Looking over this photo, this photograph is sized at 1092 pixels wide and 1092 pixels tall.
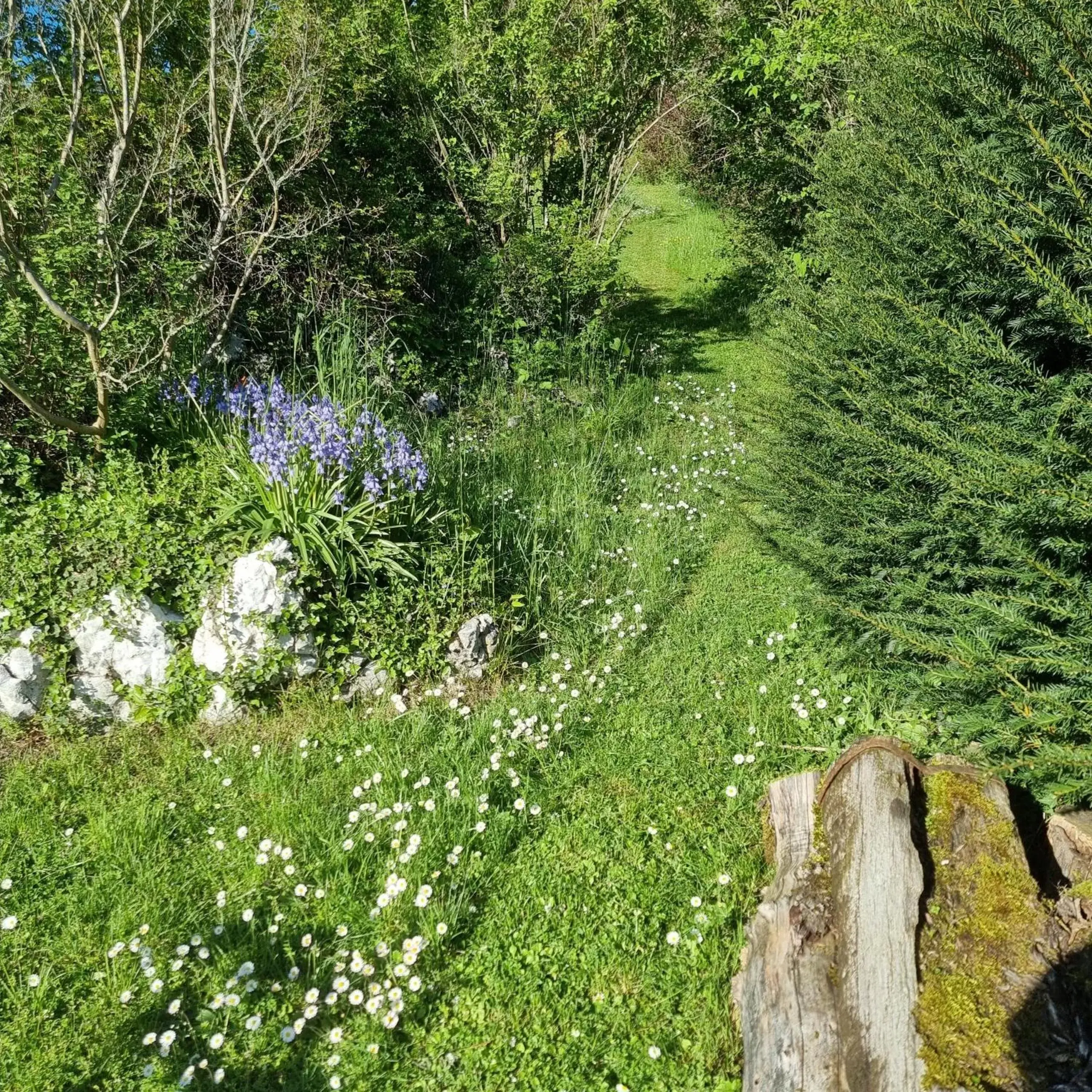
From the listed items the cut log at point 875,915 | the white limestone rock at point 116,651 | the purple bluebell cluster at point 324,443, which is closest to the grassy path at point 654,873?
the cut log at point 875,915

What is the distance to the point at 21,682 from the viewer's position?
380 cm

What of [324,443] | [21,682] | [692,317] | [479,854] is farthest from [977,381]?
[692,317]

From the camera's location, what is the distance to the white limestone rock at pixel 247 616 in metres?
3.93

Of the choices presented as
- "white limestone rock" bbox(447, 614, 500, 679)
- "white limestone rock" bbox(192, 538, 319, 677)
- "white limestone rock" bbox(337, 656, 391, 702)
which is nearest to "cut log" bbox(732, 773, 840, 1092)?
"white limestone rock" bbox(447, 614, 500, 679)

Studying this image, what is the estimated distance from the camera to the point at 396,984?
277 cm

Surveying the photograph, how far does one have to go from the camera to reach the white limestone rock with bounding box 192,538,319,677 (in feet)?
12.9

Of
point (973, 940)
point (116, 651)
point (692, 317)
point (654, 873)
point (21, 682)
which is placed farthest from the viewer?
point (692, 317)

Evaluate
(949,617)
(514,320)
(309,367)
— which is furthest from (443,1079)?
(514,320)

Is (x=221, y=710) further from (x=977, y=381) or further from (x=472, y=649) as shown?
(x=977, y=381)

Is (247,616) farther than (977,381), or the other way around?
(247,616)

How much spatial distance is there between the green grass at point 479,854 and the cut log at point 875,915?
0.47 m

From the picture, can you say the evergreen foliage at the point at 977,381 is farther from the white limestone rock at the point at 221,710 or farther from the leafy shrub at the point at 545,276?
the leafy shrub at the point at 545,276

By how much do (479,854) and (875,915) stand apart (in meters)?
1.45

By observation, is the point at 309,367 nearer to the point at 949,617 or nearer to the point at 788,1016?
the point at 949,617
